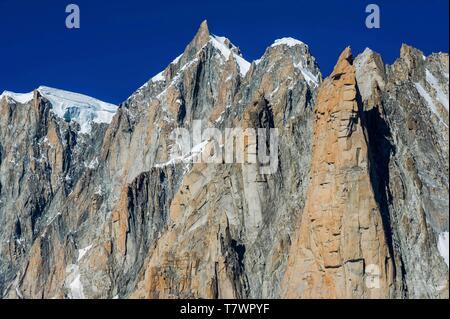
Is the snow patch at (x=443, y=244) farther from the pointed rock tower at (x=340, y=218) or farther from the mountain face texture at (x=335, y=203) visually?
the pointed rock tower at (x=340, y=218)

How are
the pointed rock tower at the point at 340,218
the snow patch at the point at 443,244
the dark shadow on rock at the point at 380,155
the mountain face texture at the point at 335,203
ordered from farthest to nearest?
the dark shadow on rock at the point at 380,155 < the snow patch at the point at 443,244 < the mountain face texture at the point at 335,203 < the pointed rock tower at the point at 340,218

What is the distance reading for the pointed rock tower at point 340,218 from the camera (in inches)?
5261

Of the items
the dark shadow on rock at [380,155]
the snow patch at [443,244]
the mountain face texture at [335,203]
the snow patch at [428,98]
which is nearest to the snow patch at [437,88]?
the mountain face texture at [335,203]

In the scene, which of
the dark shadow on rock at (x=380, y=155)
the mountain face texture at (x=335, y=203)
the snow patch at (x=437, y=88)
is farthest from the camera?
the snow patch at (x=437, y=88)

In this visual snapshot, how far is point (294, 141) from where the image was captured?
166000 millimetres

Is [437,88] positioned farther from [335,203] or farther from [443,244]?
[335,203]

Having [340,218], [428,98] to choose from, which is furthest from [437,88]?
[340,218]

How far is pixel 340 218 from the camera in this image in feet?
443

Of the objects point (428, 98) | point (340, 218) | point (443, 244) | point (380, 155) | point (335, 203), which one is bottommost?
point (443, 244)

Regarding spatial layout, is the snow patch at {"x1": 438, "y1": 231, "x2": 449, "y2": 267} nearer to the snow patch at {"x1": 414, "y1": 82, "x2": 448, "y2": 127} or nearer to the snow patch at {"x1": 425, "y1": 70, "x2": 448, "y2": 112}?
the snow patch at {"x1": 414, "y1": 82, "x2": 448, "y2": 127}

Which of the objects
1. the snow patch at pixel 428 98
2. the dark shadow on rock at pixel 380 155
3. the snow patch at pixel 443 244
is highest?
the snow patch at pixel 428 98

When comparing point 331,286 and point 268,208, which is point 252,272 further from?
point 331,286

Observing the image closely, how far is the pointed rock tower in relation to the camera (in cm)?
13362
